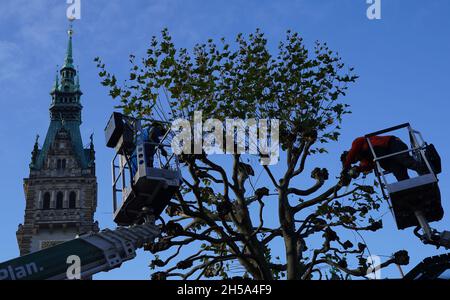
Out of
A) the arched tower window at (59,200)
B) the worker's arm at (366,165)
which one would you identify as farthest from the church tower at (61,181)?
the worker's arm at (366,165)

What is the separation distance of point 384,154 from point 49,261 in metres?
6.58

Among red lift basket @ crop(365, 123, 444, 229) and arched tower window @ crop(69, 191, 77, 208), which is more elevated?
arched tower window @ crop(69, 191, 77, 208)

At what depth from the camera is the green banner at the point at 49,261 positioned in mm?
11421

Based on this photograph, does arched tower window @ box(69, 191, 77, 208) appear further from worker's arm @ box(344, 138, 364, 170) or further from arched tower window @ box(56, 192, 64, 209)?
worker's arm @ box(344, 138, 364, 170)

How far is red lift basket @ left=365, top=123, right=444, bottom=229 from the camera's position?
42.0 feet

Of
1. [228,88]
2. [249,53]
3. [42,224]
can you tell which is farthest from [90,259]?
[42,224]

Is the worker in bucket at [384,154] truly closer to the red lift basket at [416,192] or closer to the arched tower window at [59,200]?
the red lift basket at [416,192]

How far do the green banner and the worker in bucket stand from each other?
5.32 m

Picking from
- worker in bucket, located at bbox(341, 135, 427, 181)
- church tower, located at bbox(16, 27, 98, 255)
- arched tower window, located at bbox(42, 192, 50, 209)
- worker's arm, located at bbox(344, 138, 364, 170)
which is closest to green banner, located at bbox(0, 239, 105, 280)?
worker's arm, located at bbox(344, 138, 364, 170)

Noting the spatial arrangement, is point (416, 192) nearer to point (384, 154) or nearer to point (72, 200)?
point (384, 154)

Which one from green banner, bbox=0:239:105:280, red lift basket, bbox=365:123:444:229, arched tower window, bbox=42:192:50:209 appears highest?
arched tower window, bbox=42:192:50:209

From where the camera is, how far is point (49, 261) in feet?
39.1

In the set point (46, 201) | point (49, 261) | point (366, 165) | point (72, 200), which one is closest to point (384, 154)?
point (366, 165)
